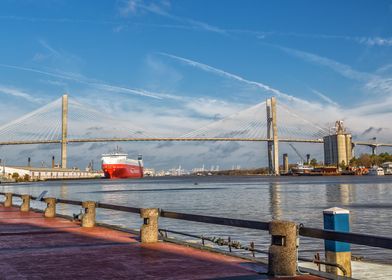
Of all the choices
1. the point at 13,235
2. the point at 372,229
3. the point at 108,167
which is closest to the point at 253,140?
the point at 108,167

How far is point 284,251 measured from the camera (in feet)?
27.7

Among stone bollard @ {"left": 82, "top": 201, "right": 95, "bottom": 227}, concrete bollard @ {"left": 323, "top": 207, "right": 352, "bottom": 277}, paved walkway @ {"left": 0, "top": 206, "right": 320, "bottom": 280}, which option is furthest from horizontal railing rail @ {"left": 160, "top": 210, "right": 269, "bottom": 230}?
stone bollard @ {"left": 82, "top": 201, "right": 95, "bottom": 227}

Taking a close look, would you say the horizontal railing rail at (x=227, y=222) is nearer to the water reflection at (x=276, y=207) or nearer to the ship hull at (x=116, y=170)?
the water reflection at (x=276, y=207)

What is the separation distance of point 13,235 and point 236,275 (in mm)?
8456

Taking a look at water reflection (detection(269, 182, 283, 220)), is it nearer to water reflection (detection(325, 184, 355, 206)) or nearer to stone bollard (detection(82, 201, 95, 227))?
water reflection (detection(325, 184, 355, 206))

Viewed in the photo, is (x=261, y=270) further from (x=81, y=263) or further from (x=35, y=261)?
(x=35, y=261)

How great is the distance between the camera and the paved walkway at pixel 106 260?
863 cm

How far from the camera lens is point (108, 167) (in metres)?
186

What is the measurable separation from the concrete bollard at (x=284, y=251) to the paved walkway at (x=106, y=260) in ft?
0.82

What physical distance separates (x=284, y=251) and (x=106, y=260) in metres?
3.60

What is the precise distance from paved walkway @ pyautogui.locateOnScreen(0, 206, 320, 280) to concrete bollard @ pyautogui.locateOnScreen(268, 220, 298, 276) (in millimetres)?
250

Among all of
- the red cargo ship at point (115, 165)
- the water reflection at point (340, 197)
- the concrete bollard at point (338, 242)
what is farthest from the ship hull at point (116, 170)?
the concrete bollard at point (338, 242)

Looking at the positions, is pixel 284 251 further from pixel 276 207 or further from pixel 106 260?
pixel 276 207

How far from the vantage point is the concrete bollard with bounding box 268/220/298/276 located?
8.41 metres
